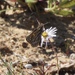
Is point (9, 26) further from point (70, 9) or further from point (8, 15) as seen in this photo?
point (70, 9)

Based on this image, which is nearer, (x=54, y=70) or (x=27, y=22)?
(x=54, y=70)

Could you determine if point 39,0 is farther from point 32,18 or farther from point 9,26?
point 9,26

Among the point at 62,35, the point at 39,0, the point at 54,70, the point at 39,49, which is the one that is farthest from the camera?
the point at 39,0

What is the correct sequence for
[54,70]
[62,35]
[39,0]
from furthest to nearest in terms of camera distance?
1. [39,0]
2. [62,35]
3. [54,70]

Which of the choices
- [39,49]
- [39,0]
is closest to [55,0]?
[39,0]

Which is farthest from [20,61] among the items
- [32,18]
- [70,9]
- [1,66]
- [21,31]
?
[70,9]

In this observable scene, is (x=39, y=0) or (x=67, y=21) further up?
(x=39, y=0)
